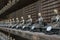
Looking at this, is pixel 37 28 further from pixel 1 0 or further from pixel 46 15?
pixel 1 0

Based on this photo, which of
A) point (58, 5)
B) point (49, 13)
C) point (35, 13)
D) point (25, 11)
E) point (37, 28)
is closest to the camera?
point (37, 28)

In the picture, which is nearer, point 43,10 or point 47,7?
point 47,7

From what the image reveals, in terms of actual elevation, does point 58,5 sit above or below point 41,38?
above

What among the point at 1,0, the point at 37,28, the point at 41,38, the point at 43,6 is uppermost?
the point at 1,0

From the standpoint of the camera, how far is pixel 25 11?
30.9 ft

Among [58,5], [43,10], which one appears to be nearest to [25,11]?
[43,10]

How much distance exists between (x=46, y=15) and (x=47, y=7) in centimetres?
29

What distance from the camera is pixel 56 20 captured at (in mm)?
2158

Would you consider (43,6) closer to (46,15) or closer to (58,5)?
(46,15)

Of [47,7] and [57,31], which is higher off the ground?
[47,7]

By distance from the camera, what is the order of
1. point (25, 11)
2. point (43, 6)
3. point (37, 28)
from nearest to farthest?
point (37, 28) → point (43, 6) → point (25, 11)

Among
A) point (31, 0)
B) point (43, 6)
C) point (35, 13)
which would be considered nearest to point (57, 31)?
point (31, 0)

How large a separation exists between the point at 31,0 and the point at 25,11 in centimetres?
677

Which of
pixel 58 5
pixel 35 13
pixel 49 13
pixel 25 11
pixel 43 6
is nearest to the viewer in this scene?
pixel 58 5
